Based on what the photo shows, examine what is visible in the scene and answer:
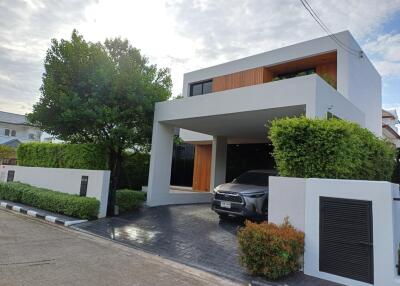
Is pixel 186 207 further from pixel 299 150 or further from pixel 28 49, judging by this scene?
pixel 28 49

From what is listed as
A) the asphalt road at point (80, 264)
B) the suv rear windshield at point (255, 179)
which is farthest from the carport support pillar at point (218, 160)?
the asphalt road at point (80, 264)

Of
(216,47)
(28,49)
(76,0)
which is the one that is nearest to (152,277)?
(76,0)

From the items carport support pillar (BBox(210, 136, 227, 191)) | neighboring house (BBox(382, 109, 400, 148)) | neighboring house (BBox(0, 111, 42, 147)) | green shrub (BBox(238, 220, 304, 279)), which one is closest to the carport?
carport support pillar (BBox(210, 136, 227, 191))

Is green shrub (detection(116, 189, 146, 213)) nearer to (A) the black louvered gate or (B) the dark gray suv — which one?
(B) the dark gray suv

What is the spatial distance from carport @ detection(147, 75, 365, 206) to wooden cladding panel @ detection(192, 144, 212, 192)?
4.10 m

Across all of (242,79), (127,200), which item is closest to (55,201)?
(127,200)

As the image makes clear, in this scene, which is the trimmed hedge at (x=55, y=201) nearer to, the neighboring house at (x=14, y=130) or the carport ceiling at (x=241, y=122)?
the carport ceiling at (x=241, y=122)

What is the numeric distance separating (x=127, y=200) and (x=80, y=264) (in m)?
5.43

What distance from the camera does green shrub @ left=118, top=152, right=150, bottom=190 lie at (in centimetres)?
1559

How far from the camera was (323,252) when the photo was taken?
17.4ft

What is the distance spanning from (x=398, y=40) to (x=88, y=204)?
11.6 m

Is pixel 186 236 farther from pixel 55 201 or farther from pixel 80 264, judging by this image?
pixel 55 201

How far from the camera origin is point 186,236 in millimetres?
7949

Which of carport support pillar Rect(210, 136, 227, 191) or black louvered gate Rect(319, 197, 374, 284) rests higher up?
carport support pillar Rect(210, 136, 227, 191)
